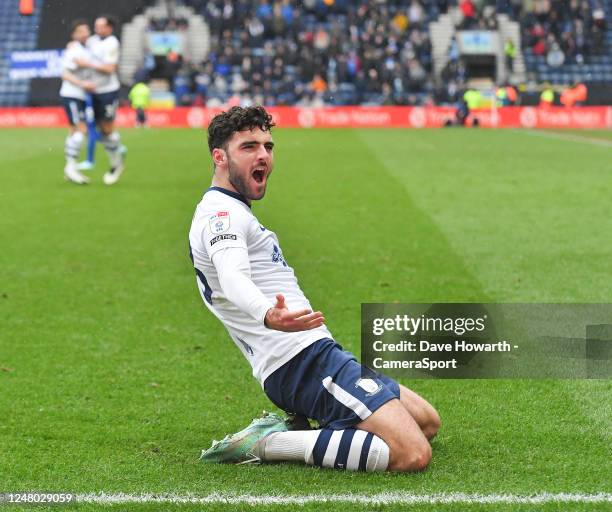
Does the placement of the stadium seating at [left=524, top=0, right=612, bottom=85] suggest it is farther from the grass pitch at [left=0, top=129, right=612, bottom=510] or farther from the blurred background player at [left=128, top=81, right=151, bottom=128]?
the grass pitch at [left=0, top=129, right=612, bottom=510]

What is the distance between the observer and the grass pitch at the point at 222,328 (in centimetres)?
481

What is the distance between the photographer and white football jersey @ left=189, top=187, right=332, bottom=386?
482 cm

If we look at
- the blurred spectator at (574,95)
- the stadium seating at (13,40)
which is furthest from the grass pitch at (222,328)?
the stadium seating at (13,40)

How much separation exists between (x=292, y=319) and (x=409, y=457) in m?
0.92

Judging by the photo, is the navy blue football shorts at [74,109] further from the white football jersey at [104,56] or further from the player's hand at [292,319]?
the player's hand at [292,319]

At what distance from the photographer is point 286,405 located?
5008mm

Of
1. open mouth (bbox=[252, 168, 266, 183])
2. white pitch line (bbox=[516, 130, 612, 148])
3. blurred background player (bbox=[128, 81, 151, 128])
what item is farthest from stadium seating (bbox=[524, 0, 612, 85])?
open mouth (bbox=[252, 168, 266, 183])

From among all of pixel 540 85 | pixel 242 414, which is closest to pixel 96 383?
pixel 242 414

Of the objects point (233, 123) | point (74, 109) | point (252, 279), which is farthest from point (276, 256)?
point (74, 109)

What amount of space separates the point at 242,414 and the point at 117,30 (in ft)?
146

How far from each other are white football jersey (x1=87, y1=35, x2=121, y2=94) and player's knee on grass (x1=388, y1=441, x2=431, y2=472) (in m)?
13.7

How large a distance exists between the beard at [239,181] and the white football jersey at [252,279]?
0.04 m

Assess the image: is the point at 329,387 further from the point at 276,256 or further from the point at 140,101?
the point at 140,101

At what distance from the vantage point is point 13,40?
49594mm
